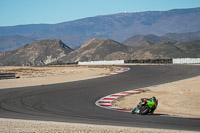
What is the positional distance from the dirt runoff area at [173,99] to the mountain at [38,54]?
459 ft

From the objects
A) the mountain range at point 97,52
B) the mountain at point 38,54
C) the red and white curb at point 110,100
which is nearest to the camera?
the red and white curb at point 110,100

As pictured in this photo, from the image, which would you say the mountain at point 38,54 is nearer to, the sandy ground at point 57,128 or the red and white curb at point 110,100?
the red and white curb at point 110,100

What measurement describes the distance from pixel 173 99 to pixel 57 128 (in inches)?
375

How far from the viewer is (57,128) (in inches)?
491

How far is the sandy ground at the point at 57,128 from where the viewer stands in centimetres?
1189

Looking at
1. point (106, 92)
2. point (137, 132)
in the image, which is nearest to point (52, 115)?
point (137, 132)

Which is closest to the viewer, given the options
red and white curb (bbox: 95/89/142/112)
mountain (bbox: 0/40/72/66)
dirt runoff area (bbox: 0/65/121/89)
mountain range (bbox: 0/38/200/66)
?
red and white curb (bbox: 95/89/142/112)

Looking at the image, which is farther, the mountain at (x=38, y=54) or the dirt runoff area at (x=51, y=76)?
the mountain at (x=38, y=54)

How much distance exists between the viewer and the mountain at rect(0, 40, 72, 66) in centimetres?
16762

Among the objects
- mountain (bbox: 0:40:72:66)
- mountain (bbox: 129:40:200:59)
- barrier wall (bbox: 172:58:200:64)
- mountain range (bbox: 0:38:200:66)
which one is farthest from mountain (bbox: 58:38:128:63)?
barrier wall (bbox: 172:58:200:64)

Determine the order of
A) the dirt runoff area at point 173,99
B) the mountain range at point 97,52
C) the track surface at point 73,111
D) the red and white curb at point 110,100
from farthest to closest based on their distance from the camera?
the mountain range at point 97,52
the red and white curb at point 110,100
the dirt runoff area at point 173,99
the track surface at point 73,111

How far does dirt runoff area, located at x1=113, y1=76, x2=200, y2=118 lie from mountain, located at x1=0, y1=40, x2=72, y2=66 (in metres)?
140

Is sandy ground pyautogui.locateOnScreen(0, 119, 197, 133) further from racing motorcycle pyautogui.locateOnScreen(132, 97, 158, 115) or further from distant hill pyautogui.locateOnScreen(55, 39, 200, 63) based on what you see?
distant hill pyautogui.locateOnScreen(55, 39, 200, 63)

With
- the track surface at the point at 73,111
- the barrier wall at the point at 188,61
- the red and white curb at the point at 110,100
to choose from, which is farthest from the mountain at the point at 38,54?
the track surface at the point at 73,111
